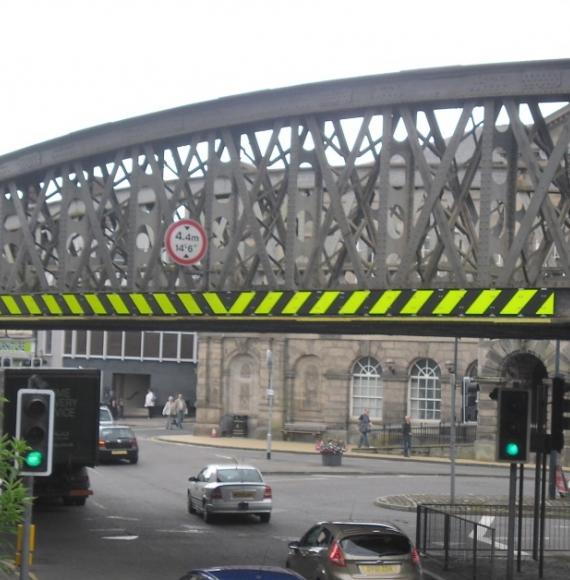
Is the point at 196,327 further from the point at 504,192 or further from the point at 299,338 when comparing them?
the point at 299,338

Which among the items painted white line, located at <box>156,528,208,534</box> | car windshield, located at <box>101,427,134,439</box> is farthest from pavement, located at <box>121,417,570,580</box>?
painted white line, located at <box>156,528,208,534</box>

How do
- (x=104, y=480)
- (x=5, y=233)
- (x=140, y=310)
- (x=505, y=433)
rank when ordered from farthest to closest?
(x=104, y=480), (x=5, y=233), (x=140, y=310), (x=505, y=433)

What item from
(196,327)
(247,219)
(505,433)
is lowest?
(505,433)

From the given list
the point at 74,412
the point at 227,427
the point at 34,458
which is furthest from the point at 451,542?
the point at 227,427

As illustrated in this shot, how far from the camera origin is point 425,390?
5834 centimetres

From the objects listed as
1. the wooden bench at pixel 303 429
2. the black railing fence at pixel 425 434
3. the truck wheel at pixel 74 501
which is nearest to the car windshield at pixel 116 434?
the wooden bench at pixel 303 429

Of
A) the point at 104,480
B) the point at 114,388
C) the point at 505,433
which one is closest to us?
the point at 505,433

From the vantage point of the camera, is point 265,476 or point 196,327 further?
point 265,476

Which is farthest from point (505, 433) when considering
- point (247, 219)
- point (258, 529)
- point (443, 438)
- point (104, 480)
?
point (443, 438)

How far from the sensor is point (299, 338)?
60250mm

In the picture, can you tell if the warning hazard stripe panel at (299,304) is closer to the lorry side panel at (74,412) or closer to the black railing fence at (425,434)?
the lorry side panel at (74,412)

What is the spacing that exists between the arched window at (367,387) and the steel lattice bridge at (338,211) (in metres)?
32.1

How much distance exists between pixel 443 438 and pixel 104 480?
1917cm

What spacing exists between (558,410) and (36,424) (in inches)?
451
